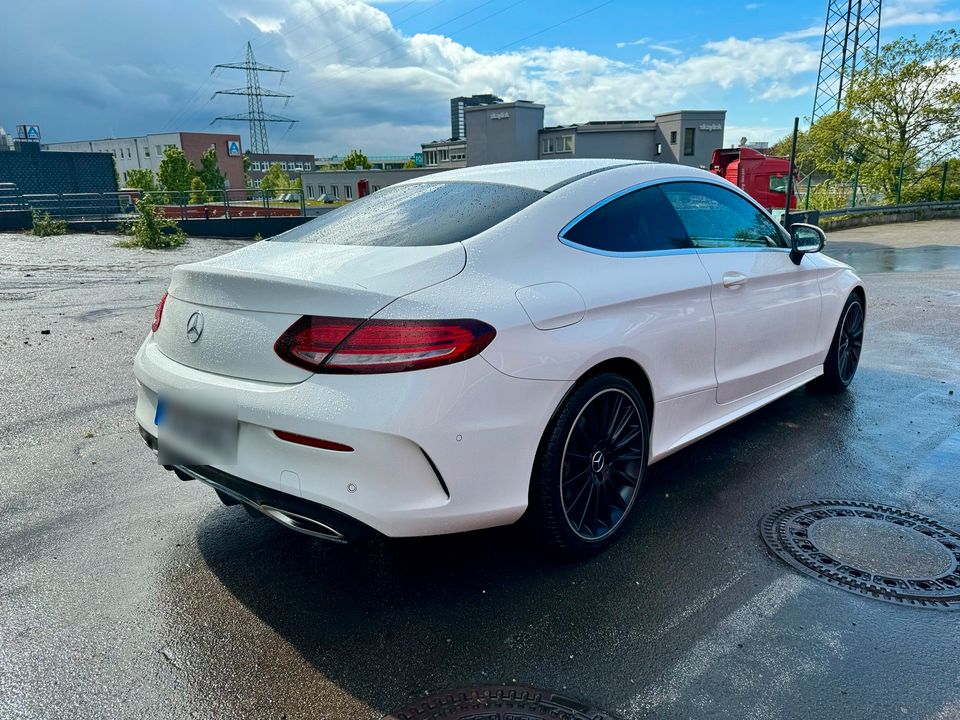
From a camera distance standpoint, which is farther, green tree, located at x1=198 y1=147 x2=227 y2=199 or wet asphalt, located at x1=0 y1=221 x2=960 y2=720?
green tree, located at x1=198 y1=147 x2=227 y2=199

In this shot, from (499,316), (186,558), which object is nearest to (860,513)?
(499,316)

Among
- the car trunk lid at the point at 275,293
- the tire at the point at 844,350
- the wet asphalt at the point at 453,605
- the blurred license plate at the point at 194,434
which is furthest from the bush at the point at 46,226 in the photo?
the tire at the point at 844,350

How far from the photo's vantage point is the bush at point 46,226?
2008cm

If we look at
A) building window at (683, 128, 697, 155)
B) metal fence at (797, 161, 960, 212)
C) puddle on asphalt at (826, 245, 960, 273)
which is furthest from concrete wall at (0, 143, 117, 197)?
puddle on asphalt at (826, 245, 960, 273)

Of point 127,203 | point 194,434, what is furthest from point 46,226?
point 194,434

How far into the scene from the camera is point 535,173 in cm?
337

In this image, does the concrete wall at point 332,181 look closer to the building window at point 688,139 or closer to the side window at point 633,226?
the building window at point 688,139

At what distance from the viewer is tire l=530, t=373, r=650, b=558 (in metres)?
2.72

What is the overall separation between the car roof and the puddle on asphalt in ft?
34.9

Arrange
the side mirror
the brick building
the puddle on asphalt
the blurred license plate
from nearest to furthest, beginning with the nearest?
the blurred license plate < the side mirror < the puddle on asphalt < the brick building

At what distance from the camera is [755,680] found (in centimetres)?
227

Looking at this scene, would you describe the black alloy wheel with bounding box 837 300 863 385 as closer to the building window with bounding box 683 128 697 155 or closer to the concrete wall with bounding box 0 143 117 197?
the concrete wall with bounding box 0 143 117 197

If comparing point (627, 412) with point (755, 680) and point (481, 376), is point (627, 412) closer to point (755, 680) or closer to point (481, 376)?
point (481, 376)

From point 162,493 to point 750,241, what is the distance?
144 inches
